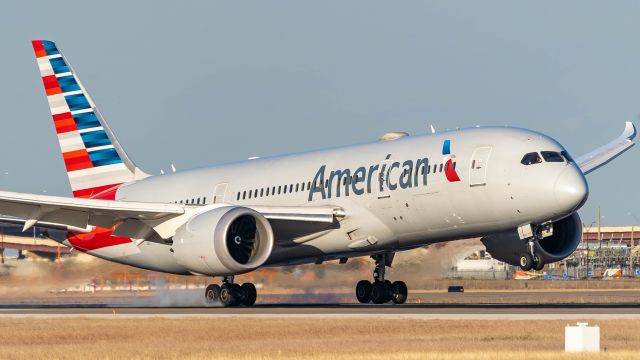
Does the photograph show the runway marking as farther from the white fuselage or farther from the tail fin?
the tail fin

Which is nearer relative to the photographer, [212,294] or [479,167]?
[479,167]

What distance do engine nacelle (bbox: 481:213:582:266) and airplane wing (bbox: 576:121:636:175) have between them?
5.62m

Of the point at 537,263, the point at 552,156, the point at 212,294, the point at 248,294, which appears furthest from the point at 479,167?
the point at 212,294

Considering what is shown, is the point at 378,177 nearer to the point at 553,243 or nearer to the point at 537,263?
the point at 537,263

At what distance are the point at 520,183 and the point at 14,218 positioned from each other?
66.6ft

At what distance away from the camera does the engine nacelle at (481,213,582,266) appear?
4475 centimetres

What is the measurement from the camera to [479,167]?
1587 inches

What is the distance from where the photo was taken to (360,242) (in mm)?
43812

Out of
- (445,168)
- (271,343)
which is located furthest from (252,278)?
(271,343)

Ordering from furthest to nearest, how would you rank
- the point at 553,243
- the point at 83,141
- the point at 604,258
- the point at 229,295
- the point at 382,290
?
the point at 604,258 → the point at 83,141 → the point at 382,290 → the point at 229,295 → the point at 553,243

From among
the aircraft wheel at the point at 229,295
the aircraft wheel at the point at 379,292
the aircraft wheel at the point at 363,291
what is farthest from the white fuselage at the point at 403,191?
the aircraft wheel at the point at 363,291

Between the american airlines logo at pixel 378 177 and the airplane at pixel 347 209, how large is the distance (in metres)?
0.05

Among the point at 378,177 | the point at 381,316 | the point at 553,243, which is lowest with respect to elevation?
the point at 381,316

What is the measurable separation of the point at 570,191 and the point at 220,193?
51.3 feet
